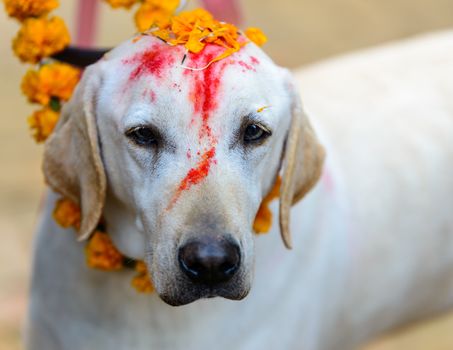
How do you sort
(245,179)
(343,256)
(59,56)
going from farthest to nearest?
(343,256) → (59,56) → (245,179)

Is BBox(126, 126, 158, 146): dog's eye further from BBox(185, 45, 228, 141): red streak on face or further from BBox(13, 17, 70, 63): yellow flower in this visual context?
BBox(13, 17, 70, 63): yellow flower

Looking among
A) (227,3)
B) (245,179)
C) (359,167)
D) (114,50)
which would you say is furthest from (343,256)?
(227,3)

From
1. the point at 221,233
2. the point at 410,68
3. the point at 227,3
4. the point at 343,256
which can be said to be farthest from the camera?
the point at 227,3

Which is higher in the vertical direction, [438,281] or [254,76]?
[254,76]

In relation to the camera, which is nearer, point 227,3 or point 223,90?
point 223,90

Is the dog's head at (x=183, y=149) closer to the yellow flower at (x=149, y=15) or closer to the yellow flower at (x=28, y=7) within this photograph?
the yellow flower at (x=149, y=15)

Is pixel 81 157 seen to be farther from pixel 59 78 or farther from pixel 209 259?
pixel 209 259

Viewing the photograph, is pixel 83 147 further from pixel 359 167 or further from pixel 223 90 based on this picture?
pixel 359 167

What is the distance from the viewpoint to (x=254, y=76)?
2.39 m

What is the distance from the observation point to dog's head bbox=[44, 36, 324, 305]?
225 centimetres

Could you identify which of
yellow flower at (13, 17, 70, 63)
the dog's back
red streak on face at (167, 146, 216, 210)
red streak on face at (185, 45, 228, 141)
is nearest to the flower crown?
yellow flower at (13, 17, 70, 63)

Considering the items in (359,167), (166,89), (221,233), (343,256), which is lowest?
(343,256)

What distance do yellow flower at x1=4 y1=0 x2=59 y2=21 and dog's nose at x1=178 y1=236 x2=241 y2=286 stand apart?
853mm

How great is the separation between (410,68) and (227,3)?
851 millimetres
